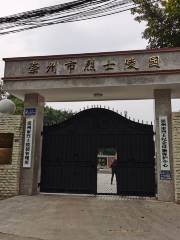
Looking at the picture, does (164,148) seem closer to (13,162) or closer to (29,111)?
(29,111)

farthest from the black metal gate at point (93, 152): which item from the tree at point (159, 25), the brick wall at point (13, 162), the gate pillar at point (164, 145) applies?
the tree at point (159, 25)

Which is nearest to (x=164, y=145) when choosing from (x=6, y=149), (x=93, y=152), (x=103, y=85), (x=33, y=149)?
(x=93, y=152)

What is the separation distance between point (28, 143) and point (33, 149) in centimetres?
26

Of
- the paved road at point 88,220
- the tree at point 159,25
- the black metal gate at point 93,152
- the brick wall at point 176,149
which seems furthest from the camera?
the tree at point 159,25

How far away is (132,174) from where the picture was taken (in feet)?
30.7

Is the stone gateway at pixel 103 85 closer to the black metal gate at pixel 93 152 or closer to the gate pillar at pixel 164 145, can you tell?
the gate pillar at pixel 164 145

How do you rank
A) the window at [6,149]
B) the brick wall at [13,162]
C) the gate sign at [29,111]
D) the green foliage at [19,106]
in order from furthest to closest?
the green foliage at [19,106]
the window at [6,149]
the gate sign at [29,111]
the brick wall at [13,162]

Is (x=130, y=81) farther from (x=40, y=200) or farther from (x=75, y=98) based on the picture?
(x=40, y=200)

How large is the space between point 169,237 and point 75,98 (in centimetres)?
669

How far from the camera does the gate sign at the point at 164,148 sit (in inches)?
338

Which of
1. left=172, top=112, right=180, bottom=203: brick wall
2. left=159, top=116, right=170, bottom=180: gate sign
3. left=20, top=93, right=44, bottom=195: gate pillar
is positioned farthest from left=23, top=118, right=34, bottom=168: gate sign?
left=172, top=112, right=180, bottom=203: brick wall

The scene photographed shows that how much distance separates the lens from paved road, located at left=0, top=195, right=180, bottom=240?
479cm

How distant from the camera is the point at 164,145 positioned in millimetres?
8711

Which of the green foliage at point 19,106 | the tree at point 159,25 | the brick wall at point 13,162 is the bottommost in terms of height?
the brick wall at point 13,162
